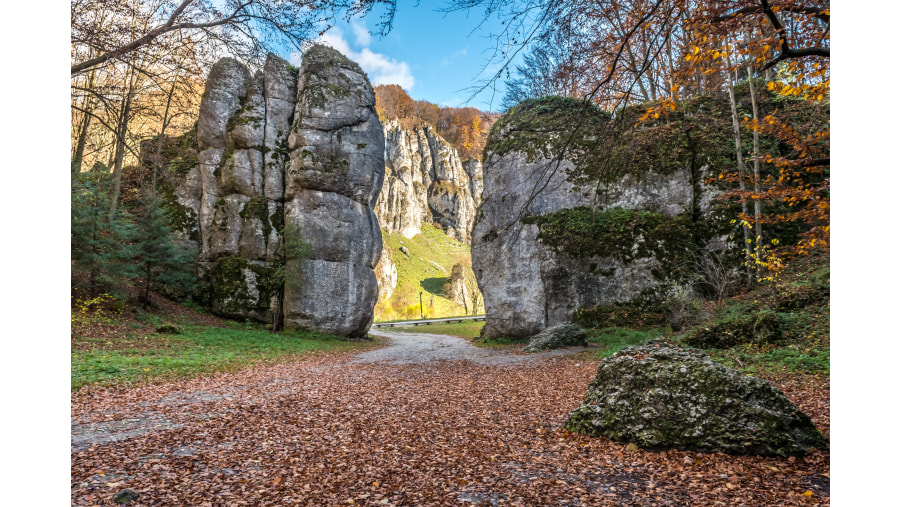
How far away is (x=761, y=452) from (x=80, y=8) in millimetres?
9090

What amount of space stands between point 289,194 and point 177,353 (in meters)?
11.3

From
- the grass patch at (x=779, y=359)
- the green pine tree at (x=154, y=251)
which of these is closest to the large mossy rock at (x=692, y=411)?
the grass patch at (x=779, y=359)

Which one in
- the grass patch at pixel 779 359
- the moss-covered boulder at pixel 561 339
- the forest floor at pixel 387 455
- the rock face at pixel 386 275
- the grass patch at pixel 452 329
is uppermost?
the rock face at pixel 386 275

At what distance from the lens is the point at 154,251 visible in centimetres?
1530

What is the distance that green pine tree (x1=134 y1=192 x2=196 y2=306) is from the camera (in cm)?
1477

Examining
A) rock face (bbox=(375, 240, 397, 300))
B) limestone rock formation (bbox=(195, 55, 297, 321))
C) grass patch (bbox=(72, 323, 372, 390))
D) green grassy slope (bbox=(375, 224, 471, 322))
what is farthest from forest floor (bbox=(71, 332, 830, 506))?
rock face (bbox=(375, 240, 397, 300))

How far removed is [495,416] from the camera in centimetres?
553

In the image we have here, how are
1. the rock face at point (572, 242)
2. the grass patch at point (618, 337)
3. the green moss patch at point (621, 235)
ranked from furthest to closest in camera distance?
1. the rock face at point (572, 242)
2. the green moss patch at point (621, 235)
3. the grass patch at point (618, 337)

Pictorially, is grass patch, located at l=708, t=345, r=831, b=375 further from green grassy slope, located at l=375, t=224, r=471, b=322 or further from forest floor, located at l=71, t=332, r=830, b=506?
green grassy slope, located at l=375, t=224, r=471, b=322

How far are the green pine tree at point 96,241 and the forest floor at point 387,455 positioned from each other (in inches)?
308

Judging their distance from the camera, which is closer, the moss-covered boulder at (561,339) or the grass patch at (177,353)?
the grass patch at (177,353)

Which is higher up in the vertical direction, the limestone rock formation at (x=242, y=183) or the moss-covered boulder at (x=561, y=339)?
the limestone rock formation at (x=242, y=183)

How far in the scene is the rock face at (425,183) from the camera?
Answer: 2520 inches

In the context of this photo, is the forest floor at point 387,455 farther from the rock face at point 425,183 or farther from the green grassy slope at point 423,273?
the rock face at point 425,183
